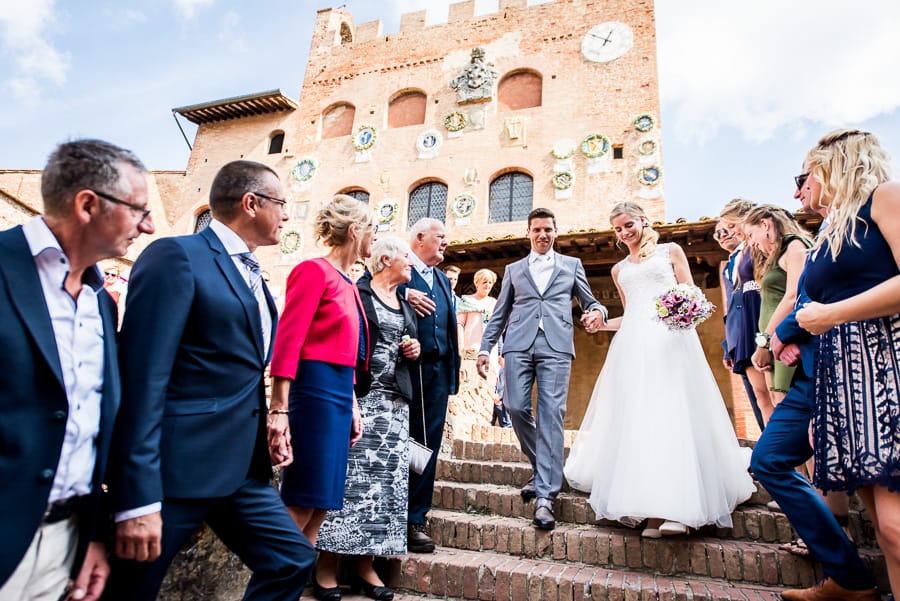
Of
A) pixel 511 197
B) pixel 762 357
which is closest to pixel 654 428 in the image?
pixel 762 357

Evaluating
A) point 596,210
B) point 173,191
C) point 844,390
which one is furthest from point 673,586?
point 173,191

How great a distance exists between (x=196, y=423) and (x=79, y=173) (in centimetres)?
77

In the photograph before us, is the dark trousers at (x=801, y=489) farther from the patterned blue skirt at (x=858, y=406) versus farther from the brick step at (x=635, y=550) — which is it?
the brick step at (x=635, y=550)

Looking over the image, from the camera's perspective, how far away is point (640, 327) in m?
3.89

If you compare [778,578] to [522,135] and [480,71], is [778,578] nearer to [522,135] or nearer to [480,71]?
[522,135]

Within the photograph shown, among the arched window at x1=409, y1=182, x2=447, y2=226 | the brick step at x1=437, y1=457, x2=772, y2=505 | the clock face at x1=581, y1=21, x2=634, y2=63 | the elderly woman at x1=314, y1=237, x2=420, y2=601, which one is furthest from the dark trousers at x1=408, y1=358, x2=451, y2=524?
the clock face at x1=581, y1=21, x2=634, y2=63

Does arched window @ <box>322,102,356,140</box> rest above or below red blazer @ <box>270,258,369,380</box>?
above

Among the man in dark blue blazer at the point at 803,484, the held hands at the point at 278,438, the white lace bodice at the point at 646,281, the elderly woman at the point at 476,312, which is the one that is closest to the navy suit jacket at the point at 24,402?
the held hands at the point at 278,438

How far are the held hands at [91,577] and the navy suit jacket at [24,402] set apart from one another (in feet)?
0.77

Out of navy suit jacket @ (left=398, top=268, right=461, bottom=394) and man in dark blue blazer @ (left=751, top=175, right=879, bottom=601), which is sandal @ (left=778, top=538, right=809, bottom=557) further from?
navy suit jacket @ (left=398, top=268, right=461, bottom=394)

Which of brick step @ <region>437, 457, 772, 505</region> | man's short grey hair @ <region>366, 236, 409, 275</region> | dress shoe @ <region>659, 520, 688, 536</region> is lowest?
dress shoe @ <region>659, 520, 688, 536</region>

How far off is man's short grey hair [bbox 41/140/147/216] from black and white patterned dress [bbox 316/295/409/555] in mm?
1935

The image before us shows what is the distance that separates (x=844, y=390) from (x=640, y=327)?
1802 millimetres

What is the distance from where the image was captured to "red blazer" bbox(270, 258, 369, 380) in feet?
8.39
